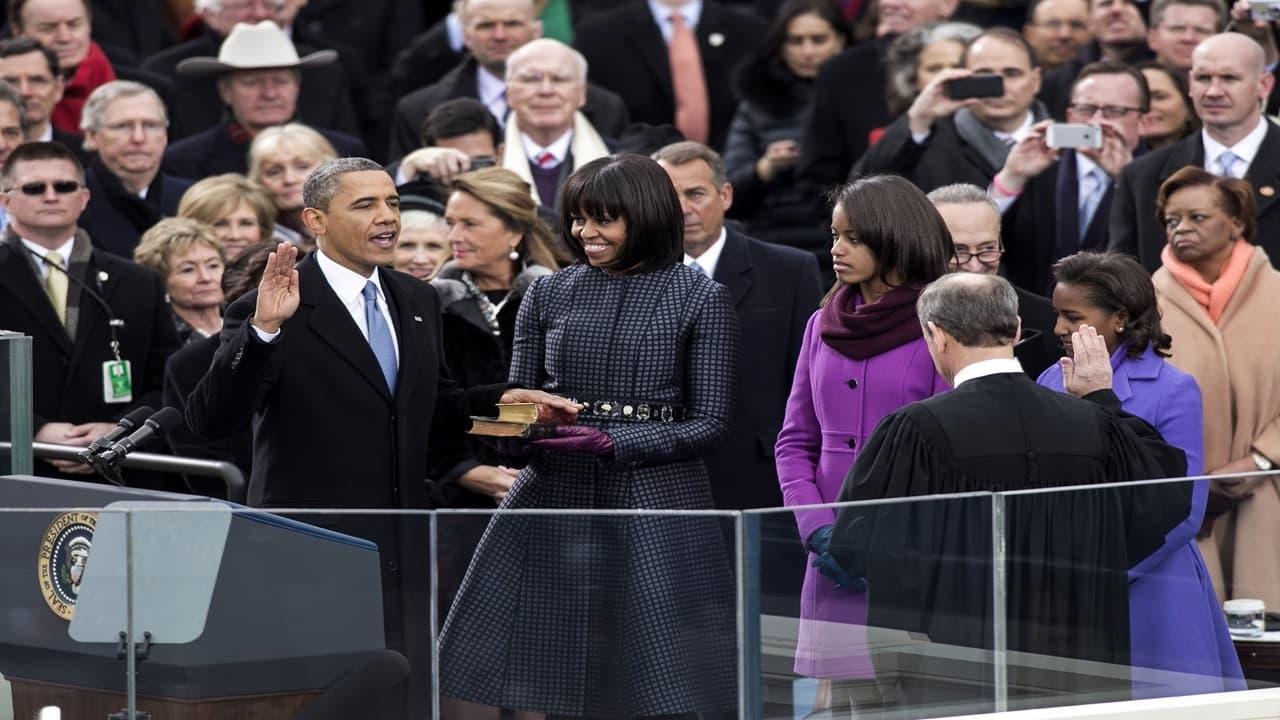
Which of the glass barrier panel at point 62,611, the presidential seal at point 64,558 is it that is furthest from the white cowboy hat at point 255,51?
the presidential seal at point 64,558

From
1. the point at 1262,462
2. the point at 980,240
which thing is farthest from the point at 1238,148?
the point at 980,240

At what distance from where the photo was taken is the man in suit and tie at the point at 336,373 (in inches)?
230

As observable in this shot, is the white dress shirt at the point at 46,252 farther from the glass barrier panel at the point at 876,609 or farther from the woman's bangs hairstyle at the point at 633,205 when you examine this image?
the glass barrier panel at the point at 876,609

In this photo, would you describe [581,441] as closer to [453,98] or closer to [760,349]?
[760,349]

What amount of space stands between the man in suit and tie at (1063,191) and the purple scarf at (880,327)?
2757 millimetres

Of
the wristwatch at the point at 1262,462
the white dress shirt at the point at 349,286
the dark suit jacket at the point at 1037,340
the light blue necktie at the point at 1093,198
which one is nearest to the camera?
the white dress shirt at the point at 349,286

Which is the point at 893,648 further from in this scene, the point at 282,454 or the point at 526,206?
the point at 526,206

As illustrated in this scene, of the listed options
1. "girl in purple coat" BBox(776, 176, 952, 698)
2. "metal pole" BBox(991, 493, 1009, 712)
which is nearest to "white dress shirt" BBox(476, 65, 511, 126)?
"girl in purple coat" BBox(776, 176, 952, 698)

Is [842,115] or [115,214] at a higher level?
[842,115]

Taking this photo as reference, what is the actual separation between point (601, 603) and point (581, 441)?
0.64 m

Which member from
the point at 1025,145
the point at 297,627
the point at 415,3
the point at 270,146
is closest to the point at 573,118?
the point at 270,146

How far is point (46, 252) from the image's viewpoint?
809 cm

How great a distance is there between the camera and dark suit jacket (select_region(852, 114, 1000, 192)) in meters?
8.86

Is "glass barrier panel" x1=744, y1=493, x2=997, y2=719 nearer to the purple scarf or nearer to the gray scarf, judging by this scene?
the purple scarf
